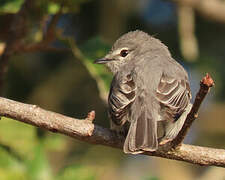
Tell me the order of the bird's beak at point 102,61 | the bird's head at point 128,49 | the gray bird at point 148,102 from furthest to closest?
the bird's head at point 128,49 → the bird's beak at point 102,61 → the gray bird at point 148,102

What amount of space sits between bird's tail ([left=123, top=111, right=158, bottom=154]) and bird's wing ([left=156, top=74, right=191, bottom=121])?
6.2 inches

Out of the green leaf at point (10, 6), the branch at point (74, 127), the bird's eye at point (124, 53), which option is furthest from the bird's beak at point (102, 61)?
the branch at point (74, 127)

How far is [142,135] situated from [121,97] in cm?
45

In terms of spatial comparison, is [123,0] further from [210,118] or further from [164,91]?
[164,91]

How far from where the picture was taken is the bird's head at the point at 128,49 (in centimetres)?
558

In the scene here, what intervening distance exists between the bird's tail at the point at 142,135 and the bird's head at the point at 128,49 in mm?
1149

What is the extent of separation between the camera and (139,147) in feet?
13.5

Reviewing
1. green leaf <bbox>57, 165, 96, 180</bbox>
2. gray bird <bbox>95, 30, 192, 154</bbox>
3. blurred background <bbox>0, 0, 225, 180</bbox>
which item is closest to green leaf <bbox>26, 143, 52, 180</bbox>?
green leaf <bbox>57, 165, 96, 180</bbox>

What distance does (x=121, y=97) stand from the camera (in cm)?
454

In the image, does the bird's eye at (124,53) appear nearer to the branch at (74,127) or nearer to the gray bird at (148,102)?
the gray bird at (148,102)

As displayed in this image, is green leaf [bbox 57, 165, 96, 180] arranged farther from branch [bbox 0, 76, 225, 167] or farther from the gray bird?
branch [bbox 0, 76, 225, 167]

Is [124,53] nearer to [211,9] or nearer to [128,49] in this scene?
[128,49]

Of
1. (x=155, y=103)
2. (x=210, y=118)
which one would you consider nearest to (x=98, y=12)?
(x=210, y=118)

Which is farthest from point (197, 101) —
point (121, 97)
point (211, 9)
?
point (211, 9)
